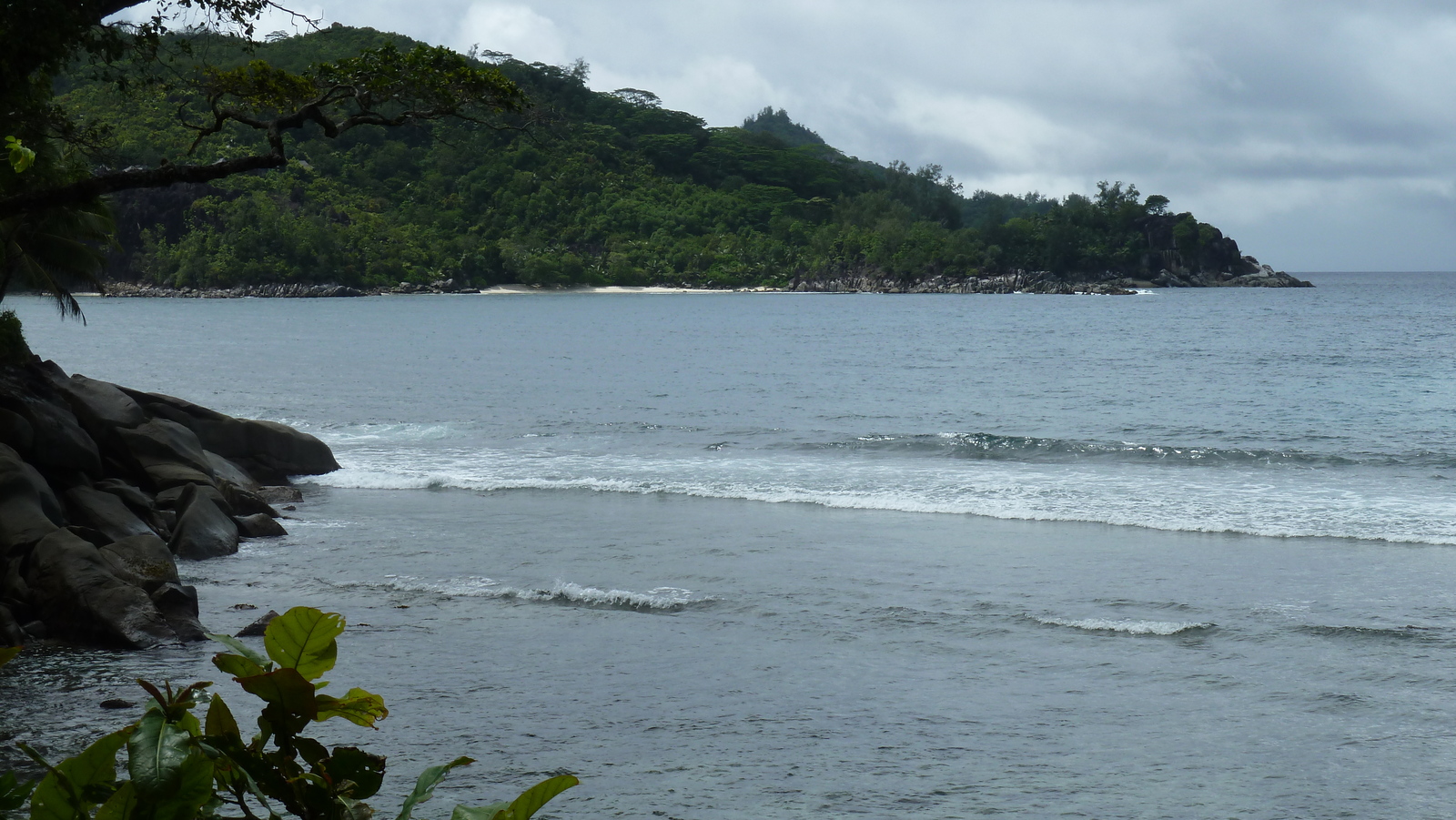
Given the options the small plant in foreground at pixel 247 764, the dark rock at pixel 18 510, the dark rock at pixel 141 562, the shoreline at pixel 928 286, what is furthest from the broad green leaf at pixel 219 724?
the shoreline at pixel 928 286

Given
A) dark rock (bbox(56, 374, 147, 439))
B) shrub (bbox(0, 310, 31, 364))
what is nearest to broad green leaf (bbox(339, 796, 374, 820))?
dark rock (bbox(56, 374, 147, 439))

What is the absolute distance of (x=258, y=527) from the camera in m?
13.1

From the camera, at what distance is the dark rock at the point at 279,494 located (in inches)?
608

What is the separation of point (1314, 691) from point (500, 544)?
26.7 ft

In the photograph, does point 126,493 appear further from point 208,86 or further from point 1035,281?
point 1035,281

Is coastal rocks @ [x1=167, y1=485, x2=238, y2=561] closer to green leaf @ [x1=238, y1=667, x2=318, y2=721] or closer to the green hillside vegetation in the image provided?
green leaf @ [x1=238, y1=667, x2=318, y2=721]

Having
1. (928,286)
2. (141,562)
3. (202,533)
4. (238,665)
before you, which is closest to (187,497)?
(202,533)

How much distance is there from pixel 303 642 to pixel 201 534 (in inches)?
452

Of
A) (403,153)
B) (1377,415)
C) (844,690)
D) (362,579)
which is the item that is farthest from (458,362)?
(403,153)

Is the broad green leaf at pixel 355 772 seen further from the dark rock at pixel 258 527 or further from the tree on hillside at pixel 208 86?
the dark rock at pixel 258 527

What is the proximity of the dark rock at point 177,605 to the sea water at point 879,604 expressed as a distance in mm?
272

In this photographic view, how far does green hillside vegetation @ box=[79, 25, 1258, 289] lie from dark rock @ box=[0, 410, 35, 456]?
10329 cm

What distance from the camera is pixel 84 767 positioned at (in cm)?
151

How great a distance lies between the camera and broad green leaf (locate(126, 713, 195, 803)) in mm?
1438
